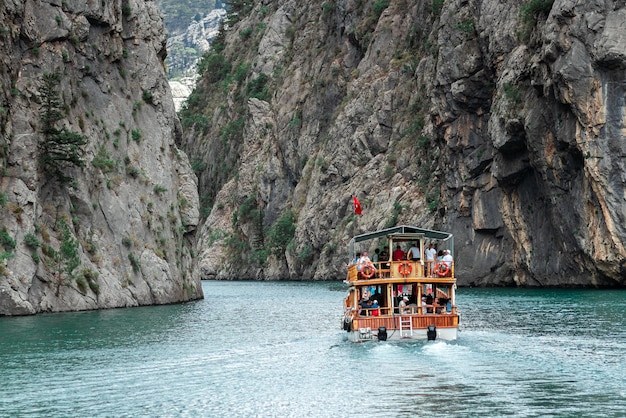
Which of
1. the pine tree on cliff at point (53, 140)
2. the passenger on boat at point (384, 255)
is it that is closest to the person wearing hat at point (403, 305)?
the passenger on boat at point (384, 255)

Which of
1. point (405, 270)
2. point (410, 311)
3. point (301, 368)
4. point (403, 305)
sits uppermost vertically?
point (405, 270)

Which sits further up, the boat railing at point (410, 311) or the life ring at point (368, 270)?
the life ring at point (368, 270)

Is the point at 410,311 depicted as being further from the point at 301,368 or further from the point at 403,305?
the point at 301,368

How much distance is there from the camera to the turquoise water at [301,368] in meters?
28.8

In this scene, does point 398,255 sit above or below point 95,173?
below

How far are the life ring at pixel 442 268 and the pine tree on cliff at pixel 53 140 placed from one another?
28667 millimetres

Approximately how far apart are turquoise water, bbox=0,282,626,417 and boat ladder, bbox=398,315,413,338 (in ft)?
3.01

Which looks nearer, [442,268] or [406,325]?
[406,325]

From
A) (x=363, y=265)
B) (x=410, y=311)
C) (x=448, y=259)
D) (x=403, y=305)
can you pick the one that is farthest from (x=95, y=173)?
(x=448, y=259)

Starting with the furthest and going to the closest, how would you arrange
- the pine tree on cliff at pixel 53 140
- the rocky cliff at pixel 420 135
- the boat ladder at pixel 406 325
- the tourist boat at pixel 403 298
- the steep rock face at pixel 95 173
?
the rocky cliff at pixel 420 135 < the pine tree on cliff at pixel 53 140 < the steep rock face at pixel 95 173 < the tourist boat at pixel 403 298 < the boat ladder at pixel 406 325

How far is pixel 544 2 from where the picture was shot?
84.1m

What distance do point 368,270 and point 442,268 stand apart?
338 cm

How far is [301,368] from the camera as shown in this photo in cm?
3759

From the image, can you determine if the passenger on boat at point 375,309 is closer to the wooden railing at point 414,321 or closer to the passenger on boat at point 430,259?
the wooden railing at point 414,321
